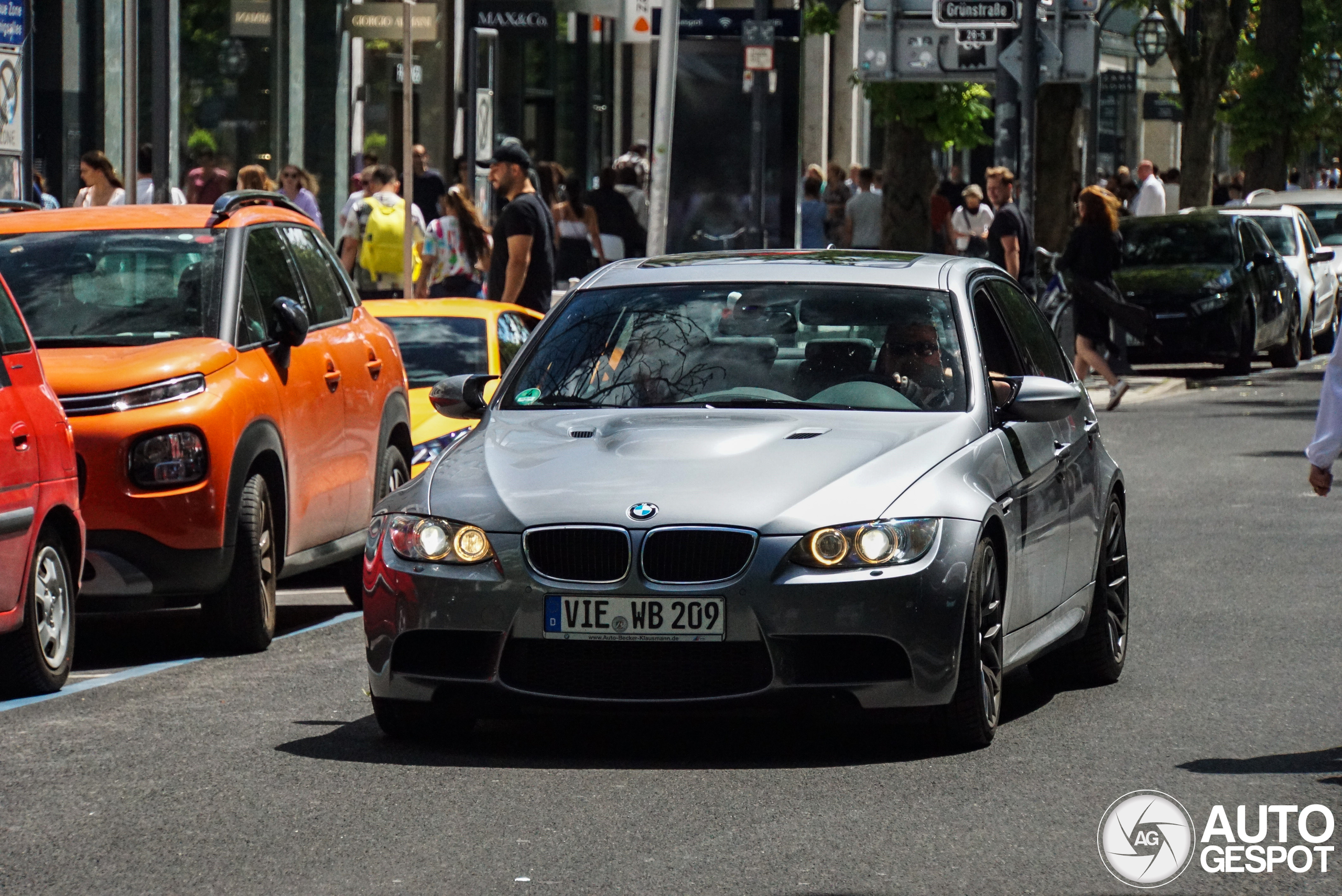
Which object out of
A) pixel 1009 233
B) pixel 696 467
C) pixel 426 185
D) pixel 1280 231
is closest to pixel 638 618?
pixel 696 467

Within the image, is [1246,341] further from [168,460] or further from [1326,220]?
[168,460]

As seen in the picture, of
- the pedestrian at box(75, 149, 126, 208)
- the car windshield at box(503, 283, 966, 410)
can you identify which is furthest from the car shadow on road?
the pedestrian at box(75, 149, 126, 208)

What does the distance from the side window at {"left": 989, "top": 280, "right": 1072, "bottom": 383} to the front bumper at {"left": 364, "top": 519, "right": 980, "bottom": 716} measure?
1815mm

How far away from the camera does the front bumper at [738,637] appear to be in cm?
707

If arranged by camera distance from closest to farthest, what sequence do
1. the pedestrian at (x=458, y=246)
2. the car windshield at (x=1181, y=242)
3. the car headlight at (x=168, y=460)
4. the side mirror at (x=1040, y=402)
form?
the side mirror at (x=1040, y=402) < the car headlight at (x=168, y=460) < the pedestrian at (x=458, y=246) < the car windshield at (x=1181, y=242)

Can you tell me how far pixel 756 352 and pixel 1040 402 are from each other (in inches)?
35.4

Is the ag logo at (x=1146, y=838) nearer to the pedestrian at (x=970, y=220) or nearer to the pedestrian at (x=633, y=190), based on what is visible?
the pedestrian at (x=633, y=190)

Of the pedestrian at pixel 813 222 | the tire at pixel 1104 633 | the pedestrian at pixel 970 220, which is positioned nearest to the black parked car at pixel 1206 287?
the pedestrian at pixel 970 220

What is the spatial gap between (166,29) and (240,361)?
276 inches

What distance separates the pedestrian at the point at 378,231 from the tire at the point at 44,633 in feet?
40.5

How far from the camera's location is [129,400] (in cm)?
954

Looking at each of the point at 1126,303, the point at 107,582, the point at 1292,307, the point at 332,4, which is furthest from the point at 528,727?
the point at 332,4

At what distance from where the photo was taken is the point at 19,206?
37.4 feet

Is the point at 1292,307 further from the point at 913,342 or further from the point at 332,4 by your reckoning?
the point at 913,342
